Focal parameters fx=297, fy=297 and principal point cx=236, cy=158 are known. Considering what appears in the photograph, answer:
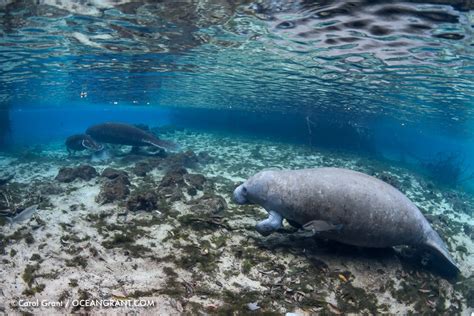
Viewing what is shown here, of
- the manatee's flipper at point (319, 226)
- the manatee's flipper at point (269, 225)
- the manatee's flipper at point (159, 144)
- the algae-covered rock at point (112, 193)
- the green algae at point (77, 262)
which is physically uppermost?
the manatee's flipper at point (319, 226)

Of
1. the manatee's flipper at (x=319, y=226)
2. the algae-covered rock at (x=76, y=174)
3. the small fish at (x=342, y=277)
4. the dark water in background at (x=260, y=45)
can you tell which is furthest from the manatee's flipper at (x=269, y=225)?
the algae-covered rock at (x=76, y=174)

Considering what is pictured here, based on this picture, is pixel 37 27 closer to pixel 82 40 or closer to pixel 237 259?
pixel 82 40

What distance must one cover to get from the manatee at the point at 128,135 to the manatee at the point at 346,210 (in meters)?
9.92

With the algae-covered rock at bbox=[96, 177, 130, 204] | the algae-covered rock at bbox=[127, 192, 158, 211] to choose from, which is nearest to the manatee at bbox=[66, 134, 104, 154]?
the algae-covered rock at bbox=[96, 177, 130, 204]

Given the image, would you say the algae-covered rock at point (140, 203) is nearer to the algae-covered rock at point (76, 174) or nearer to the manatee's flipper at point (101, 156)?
the algae-covered rock at point (76, 174)

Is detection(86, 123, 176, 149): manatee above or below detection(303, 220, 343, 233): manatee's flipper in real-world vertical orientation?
below

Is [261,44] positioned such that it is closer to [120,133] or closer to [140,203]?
[140,203]

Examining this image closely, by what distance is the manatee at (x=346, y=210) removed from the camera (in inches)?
233

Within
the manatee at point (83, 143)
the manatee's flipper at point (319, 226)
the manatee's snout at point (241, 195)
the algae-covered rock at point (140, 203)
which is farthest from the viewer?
the manatee at point (83, 143)

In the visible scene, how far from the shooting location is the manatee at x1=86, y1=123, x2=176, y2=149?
1553 centimetres

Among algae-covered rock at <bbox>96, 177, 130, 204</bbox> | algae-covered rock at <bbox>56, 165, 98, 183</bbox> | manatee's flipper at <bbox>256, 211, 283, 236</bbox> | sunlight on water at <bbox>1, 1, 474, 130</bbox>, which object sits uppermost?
sunlight on water at <bbox>1, 1, 474, 130</bbox>

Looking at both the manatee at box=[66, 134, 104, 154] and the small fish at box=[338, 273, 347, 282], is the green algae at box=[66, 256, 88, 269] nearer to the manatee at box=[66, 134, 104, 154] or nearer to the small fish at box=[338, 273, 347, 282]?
the small fish at box=[338, 273, 347, 282]

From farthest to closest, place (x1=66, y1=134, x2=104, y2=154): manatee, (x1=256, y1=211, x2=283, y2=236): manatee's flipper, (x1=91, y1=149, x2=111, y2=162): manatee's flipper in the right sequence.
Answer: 1. (x1=66, y1=134, x2=104, y2=154): manatee
2. (x1=91, y1=149, x2=111, y2=162): manatee's flipper
3. (x1=256, y1=211, x2=283, y2=236): manatee's flipper

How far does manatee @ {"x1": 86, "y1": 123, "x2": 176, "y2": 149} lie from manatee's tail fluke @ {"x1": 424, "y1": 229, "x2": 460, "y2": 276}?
11770 millimetres
